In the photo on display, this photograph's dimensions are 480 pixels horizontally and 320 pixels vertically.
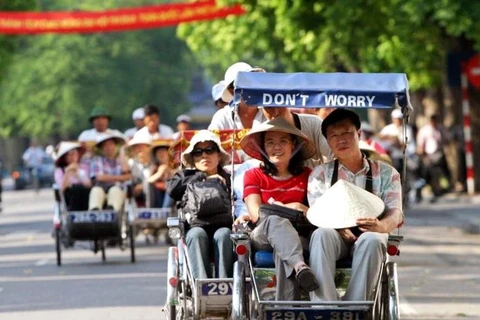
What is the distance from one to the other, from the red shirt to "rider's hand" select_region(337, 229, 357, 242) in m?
0.56

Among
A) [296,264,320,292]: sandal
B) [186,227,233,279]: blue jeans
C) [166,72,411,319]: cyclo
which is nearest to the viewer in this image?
[296,264,320,292]: sandal

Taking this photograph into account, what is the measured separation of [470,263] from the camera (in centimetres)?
2061

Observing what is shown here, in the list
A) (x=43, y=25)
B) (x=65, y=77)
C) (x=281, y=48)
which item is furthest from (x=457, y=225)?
(x=65, y=77)

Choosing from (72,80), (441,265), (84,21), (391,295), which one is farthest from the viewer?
(72,80)

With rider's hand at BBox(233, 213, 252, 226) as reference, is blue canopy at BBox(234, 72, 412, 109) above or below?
above

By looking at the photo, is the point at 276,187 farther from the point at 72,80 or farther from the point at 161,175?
the point at 72,80

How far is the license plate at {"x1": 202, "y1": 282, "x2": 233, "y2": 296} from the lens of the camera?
11.7 meters

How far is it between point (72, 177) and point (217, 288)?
10100 millimetres

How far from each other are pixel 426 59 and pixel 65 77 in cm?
5249

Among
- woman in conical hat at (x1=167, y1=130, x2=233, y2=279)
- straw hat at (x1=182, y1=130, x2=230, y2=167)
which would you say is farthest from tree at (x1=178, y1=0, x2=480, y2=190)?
woman in conical hat at (x1=167, y1=130, x2=233, y2=279)

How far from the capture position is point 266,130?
1166 cm

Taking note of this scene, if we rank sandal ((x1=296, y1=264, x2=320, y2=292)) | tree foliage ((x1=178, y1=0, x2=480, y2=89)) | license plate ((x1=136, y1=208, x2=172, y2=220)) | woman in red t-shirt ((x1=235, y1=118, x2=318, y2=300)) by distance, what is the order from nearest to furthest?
sandal ((x1=296, y1=264, x2=320, y2=292)), woman in red t-shirt ((x1=235, y1=118, x2=318, y2=300)), license plate ((x1=136, y1=208, x2=172, y2=220)), tree foliage ((x1=178, y1=0, x2=480, y2=89))

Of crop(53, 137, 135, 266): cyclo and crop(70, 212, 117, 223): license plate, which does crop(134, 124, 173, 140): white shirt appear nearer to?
crop(53, 137, 135, 266): cyclo

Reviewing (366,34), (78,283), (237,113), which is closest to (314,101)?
(237,113)
